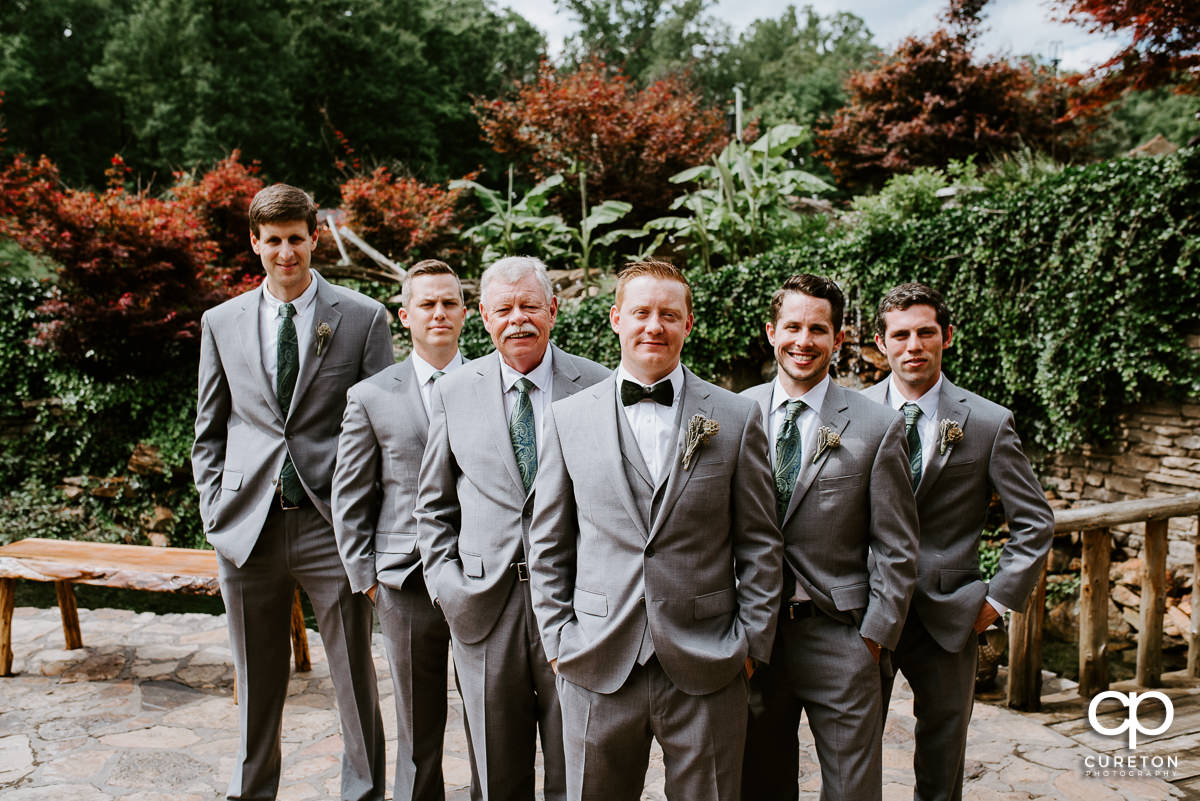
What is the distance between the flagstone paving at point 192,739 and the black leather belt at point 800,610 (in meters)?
1.37

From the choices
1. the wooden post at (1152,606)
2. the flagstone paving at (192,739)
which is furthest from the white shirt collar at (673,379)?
the wooden post at (1152,606)

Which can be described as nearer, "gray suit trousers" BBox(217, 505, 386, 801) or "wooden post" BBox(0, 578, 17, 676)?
"gray suit trousers" BBox(217, 505, 386, 801)

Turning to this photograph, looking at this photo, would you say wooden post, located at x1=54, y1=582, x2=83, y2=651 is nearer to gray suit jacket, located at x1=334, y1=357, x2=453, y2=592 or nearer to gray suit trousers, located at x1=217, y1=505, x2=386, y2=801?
gray suit trousers, located at x1=217, y1=505, x2=386, y2=801

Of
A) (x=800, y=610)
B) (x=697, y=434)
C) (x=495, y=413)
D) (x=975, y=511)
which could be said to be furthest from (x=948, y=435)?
(x=495, y=413)

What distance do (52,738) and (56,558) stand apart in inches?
46.2

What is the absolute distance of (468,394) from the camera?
101 inches

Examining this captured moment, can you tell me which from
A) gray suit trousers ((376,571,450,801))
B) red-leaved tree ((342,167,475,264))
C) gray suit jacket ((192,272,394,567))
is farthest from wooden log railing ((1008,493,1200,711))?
red-leaved tree ((342,167,475,264))

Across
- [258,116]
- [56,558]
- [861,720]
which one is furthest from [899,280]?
[258,116]

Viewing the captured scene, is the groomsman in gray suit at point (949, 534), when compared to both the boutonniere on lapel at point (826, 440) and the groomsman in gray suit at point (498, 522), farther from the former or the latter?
the groomsman in gray suit at point (498, 522)

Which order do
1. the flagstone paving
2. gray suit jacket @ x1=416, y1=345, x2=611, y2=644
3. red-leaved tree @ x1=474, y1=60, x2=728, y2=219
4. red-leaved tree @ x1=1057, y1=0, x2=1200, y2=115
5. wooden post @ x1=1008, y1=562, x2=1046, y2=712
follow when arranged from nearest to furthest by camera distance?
gray suit jacket @ x1=416, y1=345, x2=611, y2=644 → the flagstone paving → wooden post @ x1=1008, y1=562, x2=1046, y2=712 → red-leaved tree @ x1=1057, y1=0, x2=1200, y2=115 → red-leaved tree @ x1=474, y1=60, x2=728, y2=219

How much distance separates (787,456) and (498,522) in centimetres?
92

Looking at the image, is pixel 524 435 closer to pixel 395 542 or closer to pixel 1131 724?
pixel 395 542

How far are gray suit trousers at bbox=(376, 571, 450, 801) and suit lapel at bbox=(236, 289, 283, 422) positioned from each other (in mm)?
811

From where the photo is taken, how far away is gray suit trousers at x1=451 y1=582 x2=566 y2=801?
7.81 ft
